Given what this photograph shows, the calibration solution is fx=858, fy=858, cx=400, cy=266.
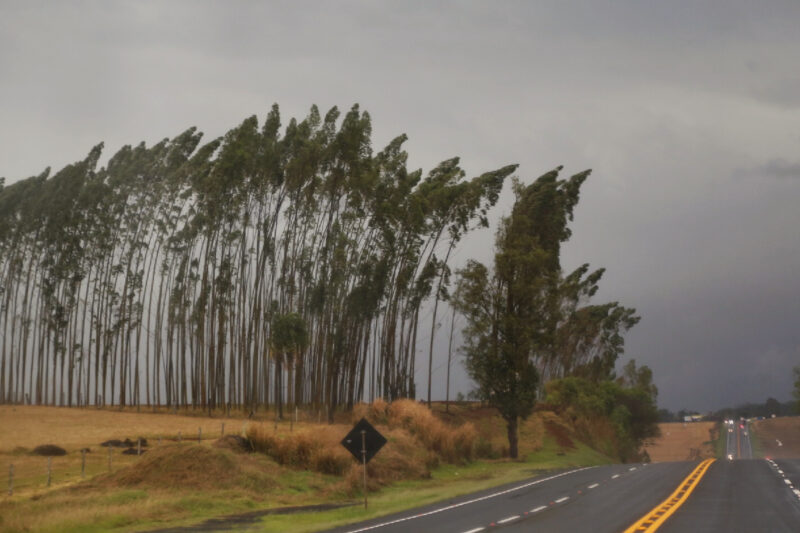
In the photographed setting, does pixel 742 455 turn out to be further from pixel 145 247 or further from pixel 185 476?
pixel 185 476

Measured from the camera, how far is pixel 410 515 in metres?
22.7

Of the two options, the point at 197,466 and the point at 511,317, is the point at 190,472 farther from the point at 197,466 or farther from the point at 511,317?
the point at 511,317

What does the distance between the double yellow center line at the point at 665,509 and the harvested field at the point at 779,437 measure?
77.1 m

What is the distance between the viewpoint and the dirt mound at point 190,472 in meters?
28.6

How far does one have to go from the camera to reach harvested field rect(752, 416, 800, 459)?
11609 cm

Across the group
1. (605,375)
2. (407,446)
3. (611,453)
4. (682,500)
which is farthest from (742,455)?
(682,500)

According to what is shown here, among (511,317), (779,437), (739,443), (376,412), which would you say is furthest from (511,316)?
(779,437)

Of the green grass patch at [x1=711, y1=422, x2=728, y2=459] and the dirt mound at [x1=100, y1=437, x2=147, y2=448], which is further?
the green grass patch at [x1=711, y1=422, x2=728, y2=459]

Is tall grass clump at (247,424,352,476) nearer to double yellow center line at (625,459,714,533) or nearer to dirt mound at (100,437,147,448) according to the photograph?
dirt mound at (100,437,147,448)

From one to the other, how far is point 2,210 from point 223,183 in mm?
22803

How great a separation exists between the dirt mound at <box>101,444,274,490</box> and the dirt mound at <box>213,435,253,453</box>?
262cm

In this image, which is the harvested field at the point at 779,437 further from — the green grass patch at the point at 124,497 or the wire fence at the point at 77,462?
the green grass patch at the point at 124,497

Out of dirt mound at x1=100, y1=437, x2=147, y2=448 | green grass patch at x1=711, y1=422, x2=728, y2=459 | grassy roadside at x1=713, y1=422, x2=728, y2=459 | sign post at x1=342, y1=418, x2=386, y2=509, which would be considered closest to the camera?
sign post at x1=342, y1=418, x2=386, y2=509

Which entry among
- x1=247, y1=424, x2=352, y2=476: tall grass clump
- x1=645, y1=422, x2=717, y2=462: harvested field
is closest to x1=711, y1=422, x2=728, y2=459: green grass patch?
x1=645, y1=422, x2=717, y2=462: harvested field
